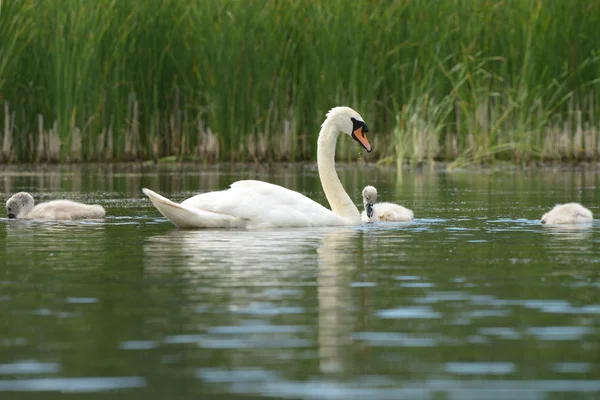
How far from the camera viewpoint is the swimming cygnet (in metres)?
13.6

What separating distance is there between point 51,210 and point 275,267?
495 centimetres

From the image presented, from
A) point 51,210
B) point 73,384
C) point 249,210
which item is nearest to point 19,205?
point 51,210

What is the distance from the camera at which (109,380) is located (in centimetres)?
551

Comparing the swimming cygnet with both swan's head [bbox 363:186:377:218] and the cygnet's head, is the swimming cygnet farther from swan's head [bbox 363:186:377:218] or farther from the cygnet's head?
swan's head [bbox 363:186:377:218]

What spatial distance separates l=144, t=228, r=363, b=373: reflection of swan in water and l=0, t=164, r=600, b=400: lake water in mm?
18

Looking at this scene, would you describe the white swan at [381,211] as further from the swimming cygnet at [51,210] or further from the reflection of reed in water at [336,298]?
the swimming cygnet at [51,210]

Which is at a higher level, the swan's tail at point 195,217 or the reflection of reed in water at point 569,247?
the swan's tail at point 195,217

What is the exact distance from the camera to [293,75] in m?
23.6

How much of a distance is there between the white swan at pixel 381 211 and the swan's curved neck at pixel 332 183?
33cm

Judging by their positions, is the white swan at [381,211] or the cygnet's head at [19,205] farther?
the cygnet's head at [19,205]

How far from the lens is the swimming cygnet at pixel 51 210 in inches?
535

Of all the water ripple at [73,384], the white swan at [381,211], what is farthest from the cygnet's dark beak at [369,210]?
the water ripple at [73,384]

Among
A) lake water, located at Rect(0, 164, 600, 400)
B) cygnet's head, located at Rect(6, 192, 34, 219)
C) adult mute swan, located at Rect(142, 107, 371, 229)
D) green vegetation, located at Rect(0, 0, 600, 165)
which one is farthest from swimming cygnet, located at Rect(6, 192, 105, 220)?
green vegetation, located at Rect(0, 0, 600, 165)

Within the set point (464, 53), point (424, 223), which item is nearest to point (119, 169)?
point (464, 53)
